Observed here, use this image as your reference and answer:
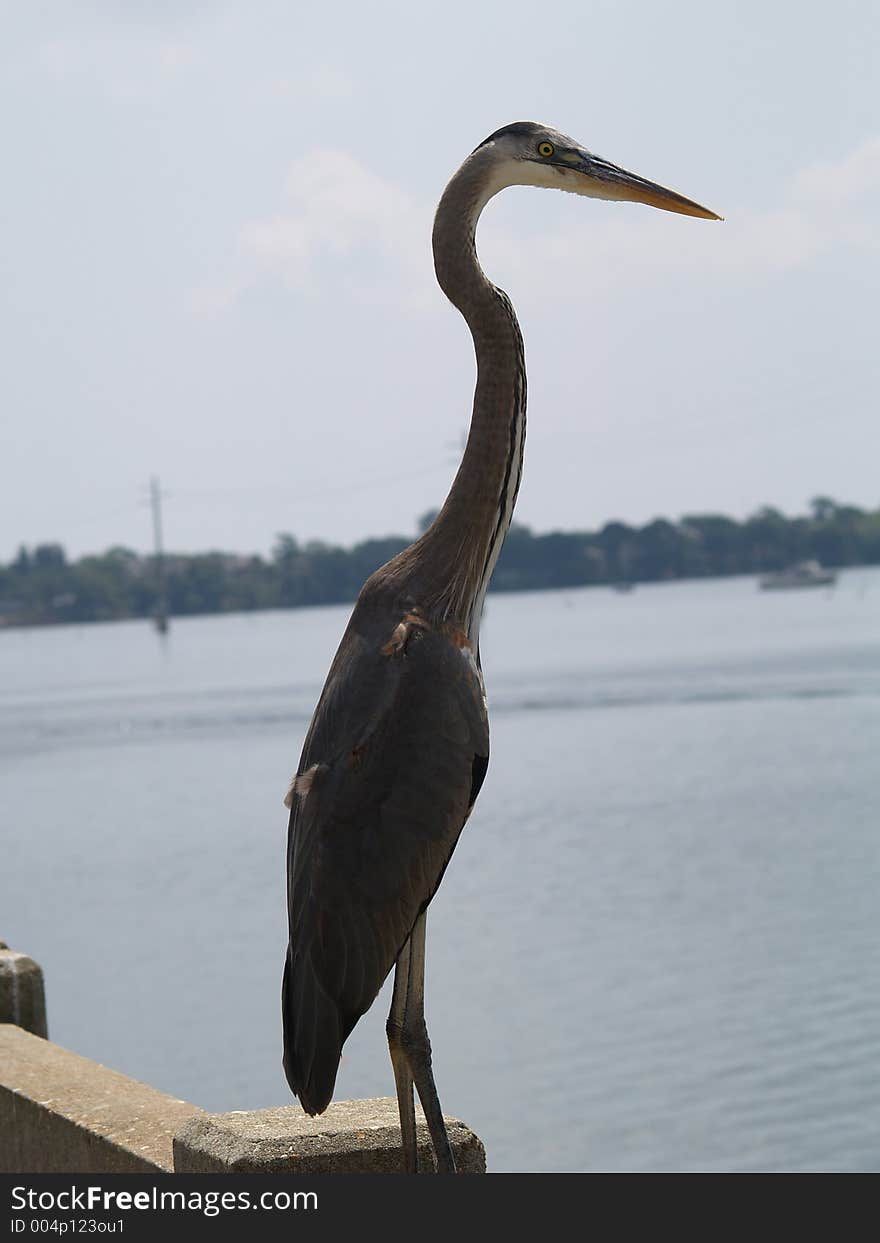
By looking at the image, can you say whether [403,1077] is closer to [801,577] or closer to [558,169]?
[558,169]

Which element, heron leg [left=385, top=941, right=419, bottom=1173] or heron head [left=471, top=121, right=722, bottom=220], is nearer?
heron leg [left=385, top=941, right=419, bottom=1173]

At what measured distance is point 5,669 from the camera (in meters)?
112

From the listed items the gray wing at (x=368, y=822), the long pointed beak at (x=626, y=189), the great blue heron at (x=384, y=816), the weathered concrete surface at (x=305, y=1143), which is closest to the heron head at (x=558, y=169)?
the long pointed beak at (x=626, y=189)

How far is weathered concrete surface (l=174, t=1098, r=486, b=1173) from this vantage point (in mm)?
3682

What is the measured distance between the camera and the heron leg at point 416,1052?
3678 mm

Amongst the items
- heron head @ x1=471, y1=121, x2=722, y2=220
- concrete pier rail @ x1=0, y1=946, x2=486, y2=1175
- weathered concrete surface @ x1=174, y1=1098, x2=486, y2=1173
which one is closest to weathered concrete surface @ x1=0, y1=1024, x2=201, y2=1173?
concrete pier rail @ x1=0, y1=946, x2=486, y2=1175

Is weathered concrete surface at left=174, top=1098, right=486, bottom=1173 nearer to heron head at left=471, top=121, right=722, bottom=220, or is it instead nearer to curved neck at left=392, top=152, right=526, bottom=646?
curved neck at left=392, top=152, right=526, bottom=646

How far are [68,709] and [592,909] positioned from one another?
45284 mm

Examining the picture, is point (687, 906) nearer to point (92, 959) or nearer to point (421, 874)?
point (92, 959)

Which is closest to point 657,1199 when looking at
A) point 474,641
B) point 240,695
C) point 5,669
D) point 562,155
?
point 474,641

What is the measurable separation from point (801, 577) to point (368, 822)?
5844 inches

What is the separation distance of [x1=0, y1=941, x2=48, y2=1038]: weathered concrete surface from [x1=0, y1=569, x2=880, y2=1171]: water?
6252 millimetres

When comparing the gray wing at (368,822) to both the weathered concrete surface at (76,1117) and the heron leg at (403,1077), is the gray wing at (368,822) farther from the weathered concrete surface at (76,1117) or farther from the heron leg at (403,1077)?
the weathered concrete surface at (76,1117)

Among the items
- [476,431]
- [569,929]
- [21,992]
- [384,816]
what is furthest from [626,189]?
[569,929]
